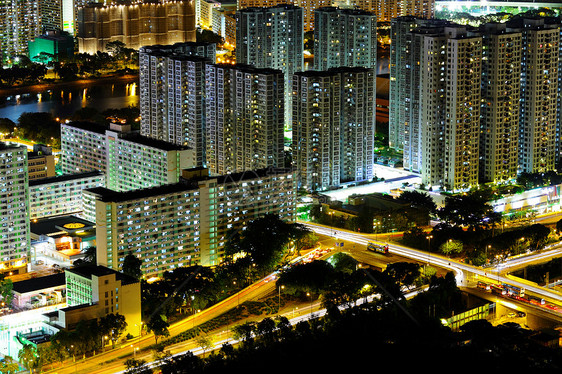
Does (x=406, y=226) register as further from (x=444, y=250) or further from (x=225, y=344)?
(x=225, y=344)

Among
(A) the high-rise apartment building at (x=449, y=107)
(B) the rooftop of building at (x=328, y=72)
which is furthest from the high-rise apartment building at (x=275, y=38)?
(A) the high-rise apartment building at (x=449, y=107)

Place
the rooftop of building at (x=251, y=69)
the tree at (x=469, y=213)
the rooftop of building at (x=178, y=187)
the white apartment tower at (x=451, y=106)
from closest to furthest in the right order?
1. the rooftop of building at (x=178, y=187)
2. the tree at (x=469, y=213)
3. the rooftop of building at (x=251, y=69)
4. the white apartment tower at (x=451, y=106)

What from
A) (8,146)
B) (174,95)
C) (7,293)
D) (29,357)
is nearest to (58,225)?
(8,146)

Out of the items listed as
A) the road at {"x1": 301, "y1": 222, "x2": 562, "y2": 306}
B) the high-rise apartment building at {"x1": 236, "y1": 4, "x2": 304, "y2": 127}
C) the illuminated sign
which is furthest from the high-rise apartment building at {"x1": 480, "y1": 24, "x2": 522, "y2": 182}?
the illuminated sign

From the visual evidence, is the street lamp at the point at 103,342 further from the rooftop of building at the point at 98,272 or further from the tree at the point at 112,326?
the rooftop of building at the point at 98,272

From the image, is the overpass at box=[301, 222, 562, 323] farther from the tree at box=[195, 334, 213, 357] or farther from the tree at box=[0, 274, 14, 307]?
the tree at box=[0, 274, 14, 307]

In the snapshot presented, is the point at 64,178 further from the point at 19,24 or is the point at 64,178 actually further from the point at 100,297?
the point at 19,24
